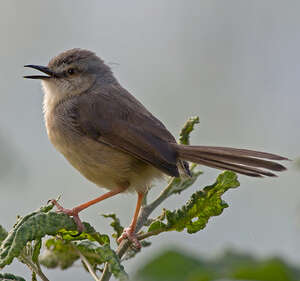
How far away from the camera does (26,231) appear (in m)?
1.76

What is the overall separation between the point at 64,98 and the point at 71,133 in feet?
1.68

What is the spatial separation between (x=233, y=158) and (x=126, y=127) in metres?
1.02

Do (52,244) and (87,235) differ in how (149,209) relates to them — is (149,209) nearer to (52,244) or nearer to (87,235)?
(87,235)

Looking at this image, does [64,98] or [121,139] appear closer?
[121,139]

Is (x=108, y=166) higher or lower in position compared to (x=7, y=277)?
higher

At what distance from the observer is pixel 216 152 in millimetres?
3193

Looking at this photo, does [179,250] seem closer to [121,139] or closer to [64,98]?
[121,139]

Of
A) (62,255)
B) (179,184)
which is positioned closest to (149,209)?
(179,184)

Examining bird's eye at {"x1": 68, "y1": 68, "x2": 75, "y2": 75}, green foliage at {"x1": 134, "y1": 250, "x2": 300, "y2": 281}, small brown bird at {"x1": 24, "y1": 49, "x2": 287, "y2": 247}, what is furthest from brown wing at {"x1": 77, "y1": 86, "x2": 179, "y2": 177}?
green foliage at {"x1": 134, "y1": 250, "x2": 300, "y2": 281}

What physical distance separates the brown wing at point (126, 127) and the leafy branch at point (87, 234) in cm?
104

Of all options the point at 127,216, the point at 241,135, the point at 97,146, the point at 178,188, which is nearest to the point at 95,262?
the point at 178,188

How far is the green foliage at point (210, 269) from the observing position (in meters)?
0.56

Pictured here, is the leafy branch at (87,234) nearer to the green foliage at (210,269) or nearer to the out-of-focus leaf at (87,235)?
the out-of-focus leaf at (87,235)

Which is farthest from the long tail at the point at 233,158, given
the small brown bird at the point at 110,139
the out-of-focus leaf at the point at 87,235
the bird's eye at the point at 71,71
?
the bird's eye at the point at 71,71
